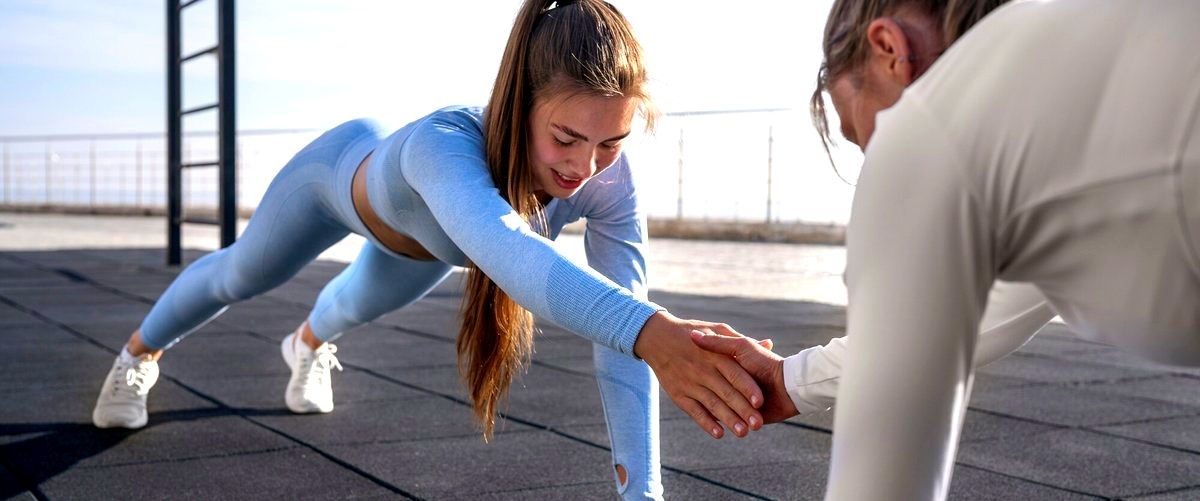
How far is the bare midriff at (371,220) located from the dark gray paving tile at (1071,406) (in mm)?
1464

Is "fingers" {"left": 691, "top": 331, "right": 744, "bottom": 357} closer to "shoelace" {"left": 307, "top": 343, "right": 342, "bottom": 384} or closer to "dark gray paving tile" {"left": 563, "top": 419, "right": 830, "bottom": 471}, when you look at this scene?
"dark gray paving tile" {"left": 563, "top": 419, "right": 830, "bottom": 471}

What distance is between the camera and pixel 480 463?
87.2 inches

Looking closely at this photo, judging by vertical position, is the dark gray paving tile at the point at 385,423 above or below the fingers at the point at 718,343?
below

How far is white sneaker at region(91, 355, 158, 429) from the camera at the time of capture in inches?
98.3

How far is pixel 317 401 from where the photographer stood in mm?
2707

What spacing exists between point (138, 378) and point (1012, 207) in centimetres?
225

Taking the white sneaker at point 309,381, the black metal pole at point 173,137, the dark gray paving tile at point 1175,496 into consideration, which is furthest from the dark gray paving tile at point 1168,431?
the black metal pole at point 173,137

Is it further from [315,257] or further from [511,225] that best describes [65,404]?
[511,225]

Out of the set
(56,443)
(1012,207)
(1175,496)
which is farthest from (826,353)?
(56,443)

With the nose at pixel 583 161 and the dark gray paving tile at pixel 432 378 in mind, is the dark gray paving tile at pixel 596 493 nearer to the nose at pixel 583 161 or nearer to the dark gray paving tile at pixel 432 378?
the nose at pixel 583 161

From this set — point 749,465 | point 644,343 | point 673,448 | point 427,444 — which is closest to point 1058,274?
point 644,343

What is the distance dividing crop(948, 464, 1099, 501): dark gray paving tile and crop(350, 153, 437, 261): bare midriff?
1086 mm

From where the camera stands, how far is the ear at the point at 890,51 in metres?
0.98

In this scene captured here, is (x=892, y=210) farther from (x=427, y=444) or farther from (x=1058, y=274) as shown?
(x=427, y=444)
